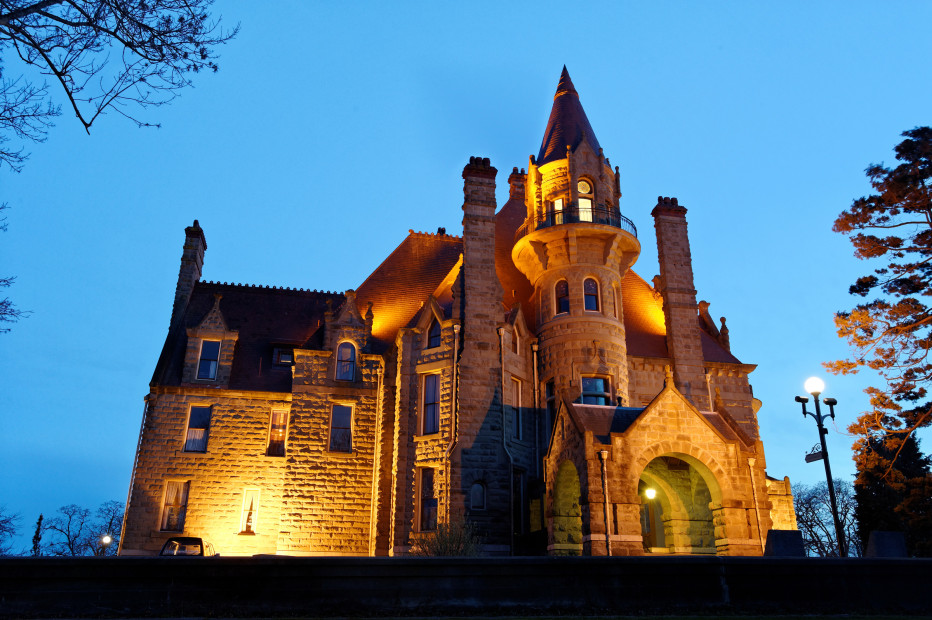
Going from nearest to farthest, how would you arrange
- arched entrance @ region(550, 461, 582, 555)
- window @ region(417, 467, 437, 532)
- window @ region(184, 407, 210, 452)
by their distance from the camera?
1. arched entrance @ region(550, 461, 582, 555)
2. window @ region(417, 467, 437, 532)
3. window @ region(184, 407, 210, 452)

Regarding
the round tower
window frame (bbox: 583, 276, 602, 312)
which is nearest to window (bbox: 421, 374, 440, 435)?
the round tower

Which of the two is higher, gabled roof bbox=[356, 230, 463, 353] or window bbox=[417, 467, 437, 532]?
gabled roof bbox=[356, 230, 463, 353]

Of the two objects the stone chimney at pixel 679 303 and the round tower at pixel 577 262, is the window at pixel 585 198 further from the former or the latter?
the stone chimney at pixel 679 303

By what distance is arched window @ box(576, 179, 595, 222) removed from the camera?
28078mm

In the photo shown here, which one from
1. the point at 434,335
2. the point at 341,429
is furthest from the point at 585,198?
the point at 341,429

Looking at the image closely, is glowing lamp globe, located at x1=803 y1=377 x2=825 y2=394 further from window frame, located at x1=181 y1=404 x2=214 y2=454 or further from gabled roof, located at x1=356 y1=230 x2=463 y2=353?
window frame, located at x1=181 y1=404 x2=214 y2=454

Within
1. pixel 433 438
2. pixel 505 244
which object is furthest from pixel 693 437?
pixel 505 244

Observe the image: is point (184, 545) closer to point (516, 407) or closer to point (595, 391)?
point (516, 407)

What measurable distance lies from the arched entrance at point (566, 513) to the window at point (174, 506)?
1386 centimetres

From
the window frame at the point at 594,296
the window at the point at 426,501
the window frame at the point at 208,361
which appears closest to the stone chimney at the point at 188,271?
the window frame at the point at 208,361

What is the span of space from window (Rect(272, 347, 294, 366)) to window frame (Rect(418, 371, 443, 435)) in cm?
685

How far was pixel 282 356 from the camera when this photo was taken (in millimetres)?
28969

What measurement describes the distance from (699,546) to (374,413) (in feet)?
42.1

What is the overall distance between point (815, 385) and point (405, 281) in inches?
709
